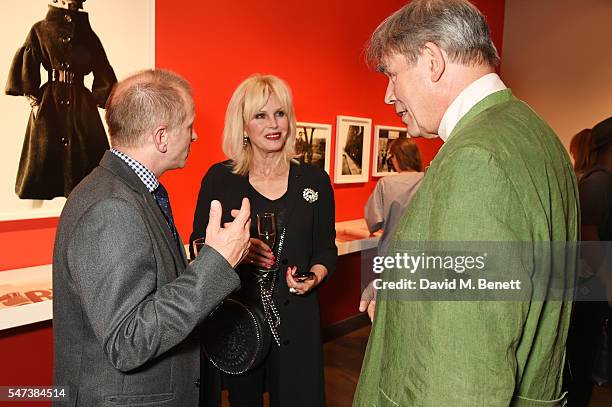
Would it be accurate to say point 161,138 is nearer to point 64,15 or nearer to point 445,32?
point 445,32

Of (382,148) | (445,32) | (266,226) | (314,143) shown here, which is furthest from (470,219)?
(382,148)

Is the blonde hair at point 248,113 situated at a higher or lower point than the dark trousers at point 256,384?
higher

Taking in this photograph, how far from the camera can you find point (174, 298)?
1.27m

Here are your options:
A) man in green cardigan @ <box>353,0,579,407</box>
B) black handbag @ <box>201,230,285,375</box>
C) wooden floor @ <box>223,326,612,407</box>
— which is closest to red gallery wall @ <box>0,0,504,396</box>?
wooden floor @ <box>223,326,612,407</box>

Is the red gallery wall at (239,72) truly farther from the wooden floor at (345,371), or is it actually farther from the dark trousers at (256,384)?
the dark trousers at (256,384)

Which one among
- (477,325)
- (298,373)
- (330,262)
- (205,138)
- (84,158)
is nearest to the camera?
(477,325)

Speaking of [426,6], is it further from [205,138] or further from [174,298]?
[205,138]

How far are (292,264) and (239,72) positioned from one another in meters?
1.79

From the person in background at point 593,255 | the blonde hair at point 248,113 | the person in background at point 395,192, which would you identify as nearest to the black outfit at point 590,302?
the person in background at point 593,255

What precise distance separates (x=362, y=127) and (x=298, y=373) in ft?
9.86

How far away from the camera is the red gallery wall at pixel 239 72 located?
8.87 ft

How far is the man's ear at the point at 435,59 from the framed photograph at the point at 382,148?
12.8 ft

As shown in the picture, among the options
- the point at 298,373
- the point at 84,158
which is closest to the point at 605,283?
the point at 298,373

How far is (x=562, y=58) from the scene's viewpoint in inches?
240
